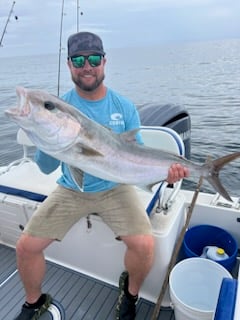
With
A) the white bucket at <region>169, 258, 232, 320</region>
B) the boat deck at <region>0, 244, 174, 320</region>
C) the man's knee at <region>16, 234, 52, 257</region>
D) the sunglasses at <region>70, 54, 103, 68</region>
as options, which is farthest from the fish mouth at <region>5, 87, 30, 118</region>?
the boat deck at <region>0, 244, 174, 320</region>

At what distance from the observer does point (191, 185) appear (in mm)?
6199

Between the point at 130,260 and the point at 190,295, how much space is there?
Answer: 0.58m

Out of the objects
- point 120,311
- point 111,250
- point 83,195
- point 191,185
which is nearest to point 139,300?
point 120,311

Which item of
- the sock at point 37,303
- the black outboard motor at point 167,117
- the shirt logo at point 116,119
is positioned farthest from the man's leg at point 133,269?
the black outboard motor at point 167,117

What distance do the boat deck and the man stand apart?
7.4 inches

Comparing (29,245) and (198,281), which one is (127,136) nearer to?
(29,245)

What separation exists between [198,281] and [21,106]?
1.87m

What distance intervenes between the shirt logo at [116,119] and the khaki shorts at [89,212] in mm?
521

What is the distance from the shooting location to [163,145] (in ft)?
9.87

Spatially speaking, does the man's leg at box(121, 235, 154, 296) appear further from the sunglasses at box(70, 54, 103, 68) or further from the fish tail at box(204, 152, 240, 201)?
the sunglasses at box(70, 54, 103, 68)

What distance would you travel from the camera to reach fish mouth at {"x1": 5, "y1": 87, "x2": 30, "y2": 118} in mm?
1607

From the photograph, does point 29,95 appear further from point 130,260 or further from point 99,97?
point 130,260

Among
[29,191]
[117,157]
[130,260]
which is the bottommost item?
[130,260]

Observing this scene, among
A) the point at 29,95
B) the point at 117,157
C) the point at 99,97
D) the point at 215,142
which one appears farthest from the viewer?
the point at 215,142
